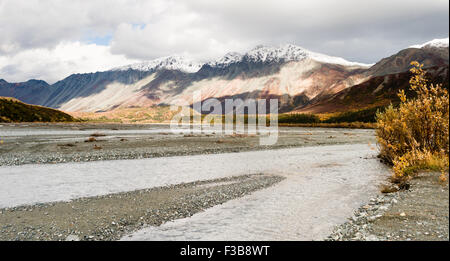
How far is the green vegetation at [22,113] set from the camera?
94062 millimetres

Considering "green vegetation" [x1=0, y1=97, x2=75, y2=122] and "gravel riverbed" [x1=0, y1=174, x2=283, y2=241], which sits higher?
"green vegetation" [x1=0, y1=97, x2=75, y2=122]

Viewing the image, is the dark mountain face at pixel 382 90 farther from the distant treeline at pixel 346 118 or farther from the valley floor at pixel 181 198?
the valley floor at pixel 181 198

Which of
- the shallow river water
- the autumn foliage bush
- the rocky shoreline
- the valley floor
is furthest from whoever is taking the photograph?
the autumn foliage bush

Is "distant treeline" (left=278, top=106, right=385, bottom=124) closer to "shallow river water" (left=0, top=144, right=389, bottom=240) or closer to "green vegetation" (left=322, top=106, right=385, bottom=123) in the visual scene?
"green vegetation" (left=322, top=106, right=385, bottom=123)

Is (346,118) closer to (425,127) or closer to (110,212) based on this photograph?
(425,127)

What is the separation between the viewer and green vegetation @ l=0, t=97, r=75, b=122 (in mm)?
94062

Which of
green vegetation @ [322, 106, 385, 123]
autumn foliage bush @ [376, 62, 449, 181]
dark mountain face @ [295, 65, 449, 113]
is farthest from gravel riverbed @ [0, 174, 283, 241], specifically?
dark mountain face @ [295, 65, 449, 113]

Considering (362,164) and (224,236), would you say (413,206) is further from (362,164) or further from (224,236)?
(362,164)

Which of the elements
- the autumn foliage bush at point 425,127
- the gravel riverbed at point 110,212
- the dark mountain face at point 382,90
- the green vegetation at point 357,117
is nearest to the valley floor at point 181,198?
the gravel riverbed at point 110,212

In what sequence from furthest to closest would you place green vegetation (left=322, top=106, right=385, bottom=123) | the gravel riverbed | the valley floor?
green vegetation (left=322, top=106, right=385, bottom=123), the valley floor, the gravel riverbed

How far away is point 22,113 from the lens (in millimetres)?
100250

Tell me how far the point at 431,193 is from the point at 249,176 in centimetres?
1154
